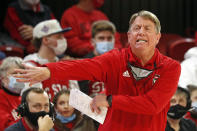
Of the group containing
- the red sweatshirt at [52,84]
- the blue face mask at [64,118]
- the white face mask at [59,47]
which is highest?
the white face mask at [59,47]

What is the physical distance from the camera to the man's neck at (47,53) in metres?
4.07

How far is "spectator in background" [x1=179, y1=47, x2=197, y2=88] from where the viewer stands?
4.49 meters

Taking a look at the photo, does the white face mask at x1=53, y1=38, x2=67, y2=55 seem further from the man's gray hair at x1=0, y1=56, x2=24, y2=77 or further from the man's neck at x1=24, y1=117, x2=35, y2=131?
the man's neck at x1=24, y1=117, x2=35, y2=131

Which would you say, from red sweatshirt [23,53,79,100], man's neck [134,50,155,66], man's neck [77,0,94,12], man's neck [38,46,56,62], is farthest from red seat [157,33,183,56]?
man's neck [134,50,155,66]

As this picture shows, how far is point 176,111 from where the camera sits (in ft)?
11.2

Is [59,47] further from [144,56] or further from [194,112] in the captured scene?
[144,56]

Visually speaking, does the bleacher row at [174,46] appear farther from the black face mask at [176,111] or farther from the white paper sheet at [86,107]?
the white paper sheet at [86,107]

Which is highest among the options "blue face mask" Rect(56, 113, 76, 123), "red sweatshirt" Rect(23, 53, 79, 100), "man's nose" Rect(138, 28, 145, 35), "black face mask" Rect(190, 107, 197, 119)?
"man's nose" Rect(138, 28, 145, 35)

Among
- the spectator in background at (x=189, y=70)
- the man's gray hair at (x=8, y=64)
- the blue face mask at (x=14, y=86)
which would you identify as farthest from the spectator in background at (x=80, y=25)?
the blue face mask at (x=14, y=86)

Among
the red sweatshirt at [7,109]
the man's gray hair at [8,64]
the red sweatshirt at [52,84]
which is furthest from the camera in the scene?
the red sweatshirt at [52,84]

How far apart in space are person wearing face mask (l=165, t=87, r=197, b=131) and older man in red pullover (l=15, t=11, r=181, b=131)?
111 centimetres

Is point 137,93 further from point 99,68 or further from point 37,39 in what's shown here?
point 37,39

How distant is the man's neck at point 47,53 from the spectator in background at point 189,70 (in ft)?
4.73

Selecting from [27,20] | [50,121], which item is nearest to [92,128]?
[50,121]
